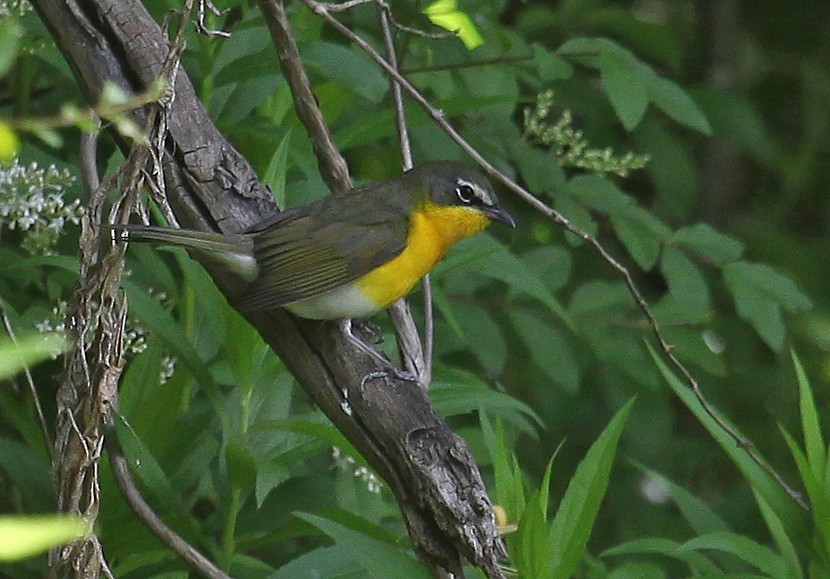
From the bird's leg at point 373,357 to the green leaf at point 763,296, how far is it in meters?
1.55

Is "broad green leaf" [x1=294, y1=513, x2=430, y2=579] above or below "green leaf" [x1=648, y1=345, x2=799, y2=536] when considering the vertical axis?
above

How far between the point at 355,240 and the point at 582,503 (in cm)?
105

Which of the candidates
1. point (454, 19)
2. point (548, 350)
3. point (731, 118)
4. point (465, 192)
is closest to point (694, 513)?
point (548, 350)

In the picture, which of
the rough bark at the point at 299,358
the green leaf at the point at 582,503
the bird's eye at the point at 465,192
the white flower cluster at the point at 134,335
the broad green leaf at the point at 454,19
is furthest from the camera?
the bird's eye at the point at 465,192

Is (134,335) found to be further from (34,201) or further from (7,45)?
(7,45)

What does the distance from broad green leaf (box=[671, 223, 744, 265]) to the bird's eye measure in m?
0.69

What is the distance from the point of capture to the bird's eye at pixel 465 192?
3531 millimetres

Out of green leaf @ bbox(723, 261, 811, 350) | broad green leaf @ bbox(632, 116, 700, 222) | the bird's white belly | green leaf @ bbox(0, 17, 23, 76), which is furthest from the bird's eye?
green leaf @ bbox(0, 17, 23, 76)

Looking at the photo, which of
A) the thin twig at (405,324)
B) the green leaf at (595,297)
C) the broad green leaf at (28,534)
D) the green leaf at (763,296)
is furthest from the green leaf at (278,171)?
the broad green leaf at (28,534)

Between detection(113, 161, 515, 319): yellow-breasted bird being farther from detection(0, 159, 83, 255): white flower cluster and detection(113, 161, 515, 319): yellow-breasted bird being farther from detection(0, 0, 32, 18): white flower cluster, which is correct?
detection(0, 0, 32, 18): white flower cluster

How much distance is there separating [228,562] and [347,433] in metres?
0.67

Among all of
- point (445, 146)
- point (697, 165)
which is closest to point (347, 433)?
point (445, 146)

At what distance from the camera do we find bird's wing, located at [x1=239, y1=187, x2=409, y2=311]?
2719mm

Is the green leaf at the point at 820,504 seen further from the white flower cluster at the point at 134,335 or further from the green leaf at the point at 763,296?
the white flower cluster at the point at 134,335
